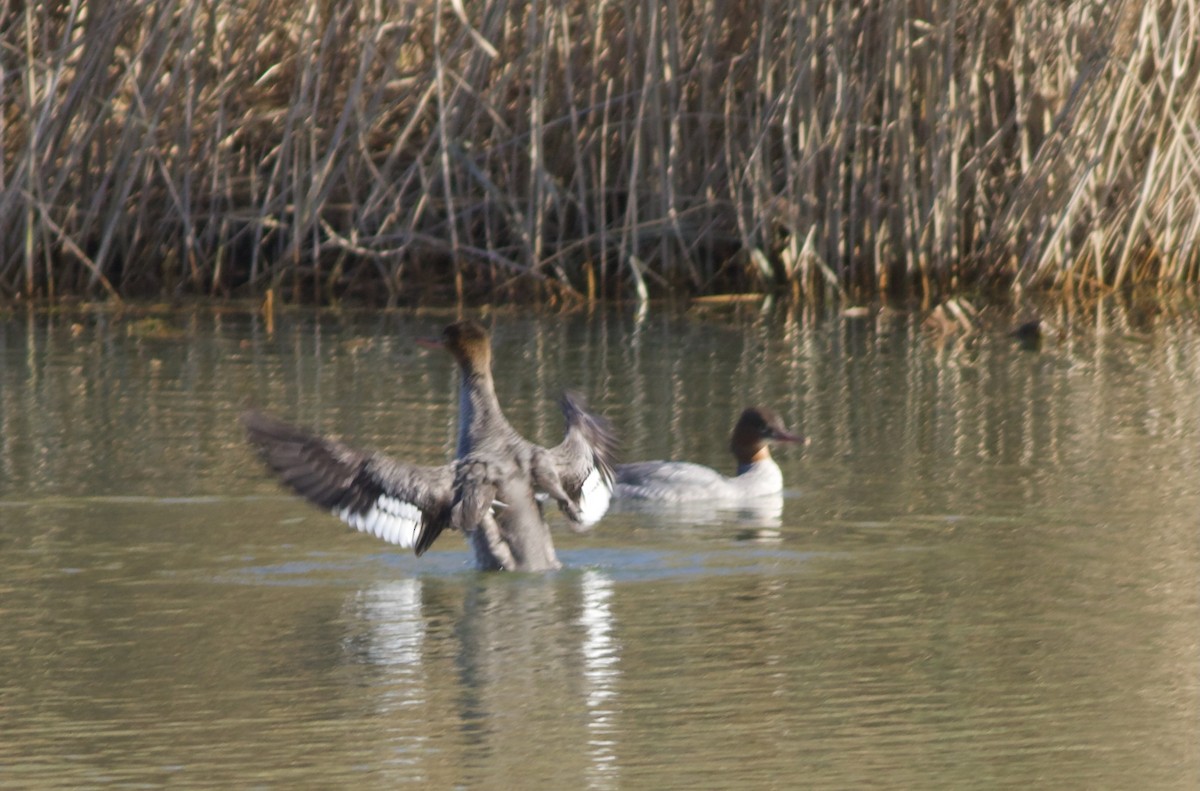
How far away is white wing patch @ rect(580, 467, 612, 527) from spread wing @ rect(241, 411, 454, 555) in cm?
49

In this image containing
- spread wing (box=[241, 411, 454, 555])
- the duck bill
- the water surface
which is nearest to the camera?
the water surface

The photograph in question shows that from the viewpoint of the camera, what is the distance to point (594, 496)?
22.1 feet

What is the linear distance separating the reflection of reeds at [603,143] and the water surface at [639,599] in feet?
7.68

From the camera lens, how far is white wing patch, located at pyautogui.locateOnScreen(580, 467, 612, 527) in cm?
668

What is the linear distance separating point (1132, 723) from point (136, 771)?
2188mm

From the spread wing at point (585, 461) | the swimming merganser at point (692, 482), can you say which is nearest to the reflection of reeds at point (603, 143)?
the swimming merganser at point (692, 482)

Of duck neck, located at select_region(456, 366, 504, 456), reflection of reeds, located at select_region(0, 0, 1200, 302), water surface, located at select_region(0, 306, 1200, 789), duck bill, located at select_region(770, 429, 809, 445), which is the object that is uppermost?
reflection of reeds, located at select_region(0, 0, 1200, 302)

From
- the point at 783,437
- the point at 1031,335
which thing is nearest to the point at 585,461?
the point at 783,437

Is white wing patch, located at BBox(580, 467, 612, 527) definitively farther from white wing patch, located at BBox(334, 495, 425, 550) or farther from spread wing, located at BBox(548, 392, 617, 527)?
white wing patch, located at BBox(334, 495, 425, 550)

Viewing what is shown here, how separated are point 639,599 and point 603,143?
724cm

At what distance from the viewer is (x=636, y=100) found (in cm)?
1312

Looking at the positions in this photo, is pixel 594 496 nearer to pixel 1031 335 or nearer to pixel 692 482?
pixel 692 482

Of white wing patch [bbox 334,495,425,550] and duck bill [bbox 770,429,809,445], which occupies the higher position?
duck bill [bbox 770,429,809,445]

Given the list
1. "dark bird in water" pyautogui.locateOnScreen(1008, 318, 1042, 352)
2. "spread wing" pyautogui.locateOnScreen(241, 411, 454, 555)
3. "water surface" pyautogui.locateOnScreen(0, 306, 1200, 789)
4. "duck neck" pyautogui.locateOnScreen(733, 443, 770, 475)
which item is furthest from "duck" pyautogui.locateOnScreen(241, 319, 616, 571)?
"dark bird in water" pyautogui.locateOnScreen(1008, 318, 1042, 352)
